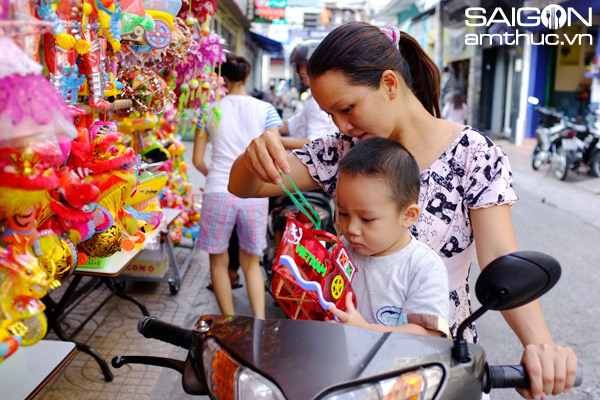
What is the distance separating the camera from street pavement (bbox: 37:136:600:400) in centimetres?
329

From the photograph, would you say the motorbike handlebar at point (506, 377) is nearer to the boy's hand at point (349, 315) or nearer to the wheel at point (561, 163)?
the boy's hand at point (349, 315)

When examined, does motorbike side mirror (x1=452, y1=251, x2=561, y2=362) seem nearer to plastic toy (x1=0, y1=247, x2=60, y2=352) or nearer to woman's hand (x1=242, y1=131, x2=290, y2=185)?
woman's hand (x1=242, y1=131, x2=290, y2=185)

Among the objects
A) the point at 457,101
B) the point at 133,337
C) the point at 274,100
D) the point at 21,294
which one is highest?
the point at 21,294

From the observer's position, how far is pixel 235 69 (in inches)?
157

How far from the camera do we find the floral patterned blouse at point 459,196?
5.38 ft

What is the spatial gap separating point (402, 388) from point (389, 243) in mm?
515

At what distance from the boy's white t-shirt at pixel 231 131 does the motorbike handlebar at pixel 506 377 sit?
9.18 ft

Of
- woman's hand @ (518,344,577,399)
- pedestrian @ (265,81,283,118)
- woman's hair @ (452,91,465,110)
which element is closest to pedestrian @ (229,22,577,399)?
woman's hand @ (518,344,577,399)

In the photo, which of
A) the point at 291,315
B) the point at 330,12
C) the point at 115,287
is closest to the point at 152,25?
the point at 291,315

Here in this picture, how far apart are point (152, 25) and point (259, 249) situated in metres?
2.11

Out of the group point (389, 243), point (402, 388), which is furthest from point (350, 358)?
point (389, 243)

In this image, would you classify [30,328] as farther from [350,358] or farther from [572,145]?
[572,145]

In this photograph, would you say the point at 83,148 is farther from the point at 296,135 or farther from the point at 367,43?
the point at 296,135

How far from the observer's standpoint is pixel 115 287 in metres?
4.64
